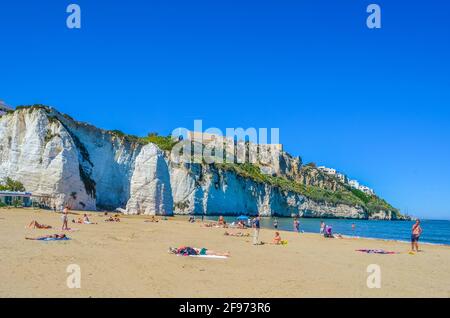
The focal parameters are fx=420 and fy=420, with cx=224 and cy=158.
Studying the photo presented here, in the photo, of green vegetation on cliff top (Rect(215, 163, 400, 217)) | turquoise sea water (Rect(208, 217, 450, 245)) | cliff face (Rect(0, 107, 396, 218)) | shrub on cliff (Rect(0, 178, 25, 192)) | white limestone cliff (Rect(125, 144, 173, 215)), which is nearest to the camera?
shrub on cliff (Rect(0, 178, 25, 192))

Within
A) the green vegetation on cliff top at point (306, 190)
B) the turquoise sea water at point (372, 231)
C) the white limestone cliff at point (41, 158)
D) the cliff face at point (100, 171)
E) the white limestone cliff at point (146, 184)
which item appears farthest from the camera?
the green vegetation on cliff top at point (306, 190)

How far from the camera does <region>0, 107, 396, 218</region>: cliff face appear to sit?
46.9 m

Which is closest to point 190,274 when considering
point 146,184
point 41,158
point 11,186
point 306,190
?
point 11,186

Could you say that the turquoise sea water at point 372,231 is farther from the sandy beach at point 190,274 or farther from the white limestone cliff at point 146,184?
the sandy beach at point 190,274

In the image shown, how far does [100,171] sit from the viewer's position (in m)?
60.1

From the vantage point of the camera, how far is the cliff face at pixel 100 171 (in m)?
46.9

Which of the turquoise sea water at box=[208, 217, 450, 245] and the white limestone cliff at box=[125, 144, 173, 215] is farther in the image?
the white limestone cliff at box=[125, 144, 173, 215]

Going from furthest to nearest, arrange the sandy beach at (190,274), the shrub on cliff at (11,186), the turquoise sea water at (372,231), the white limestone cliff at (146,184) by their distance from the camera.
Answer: the white limestone cliff at (146,184) → the turquoise sea water at (372,231) → the shrub on cliff at (11,186) → the sandy beach at (190,274)

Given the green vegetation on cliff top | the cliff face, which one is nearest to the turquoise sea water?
the cliff face

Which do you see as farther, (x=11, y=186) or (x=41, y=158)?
(x=41, y=158)

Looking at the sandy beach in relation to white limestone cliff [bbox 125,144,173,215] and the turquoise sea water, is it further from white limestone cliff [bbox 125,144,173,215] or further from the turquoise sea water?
white limestone cliff [bbox 125,144,173,215]

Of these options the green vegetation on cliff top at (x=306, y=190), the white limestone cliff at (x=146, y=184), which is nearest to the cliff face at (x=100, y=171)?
the white limestone cliff at (x=146, y=184)

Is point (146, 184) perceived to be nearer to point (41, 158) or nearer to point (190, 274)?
point (41, 158)

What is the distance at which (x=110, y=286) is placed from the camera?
9211 millimetres
